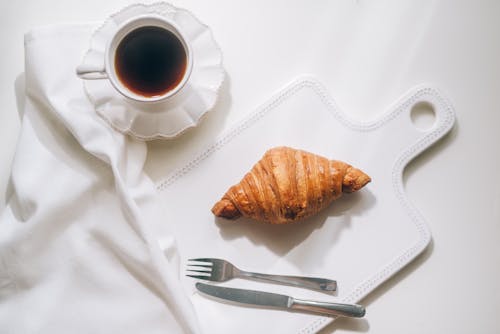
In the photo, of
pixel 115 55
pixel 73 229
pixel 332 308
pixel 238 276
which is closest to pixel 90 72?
pixel 115 55

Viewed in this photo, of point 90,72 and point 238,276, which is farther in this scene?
point 238,276

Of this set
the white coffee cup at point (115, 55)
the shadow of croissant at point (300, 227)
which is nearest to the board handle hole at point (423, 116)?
the shadow of croissant at point (300, 227)

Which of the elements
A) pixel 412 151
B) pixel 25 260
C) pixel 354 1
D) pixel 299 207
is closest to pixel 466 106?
pixel 412 151

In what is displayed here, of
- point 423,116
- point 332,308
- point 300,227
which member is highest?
point 423,116

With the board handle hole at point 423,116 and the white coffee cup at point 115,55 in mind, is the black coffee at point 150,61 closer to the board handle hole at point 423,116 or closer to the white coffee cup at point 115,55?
the white coffee cup at point 115,55

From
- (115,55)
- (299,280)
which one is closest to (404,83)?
(299,280)

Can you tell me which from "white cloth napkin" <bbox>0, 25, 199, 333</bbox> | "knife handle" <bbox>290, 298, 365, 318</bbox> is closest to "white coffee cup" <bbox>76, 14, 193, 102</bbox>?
"white cloth napkin" <bbox>0, 25, 199, 333</bbox>

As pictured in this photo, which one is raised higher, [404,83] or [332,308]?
[404,83]

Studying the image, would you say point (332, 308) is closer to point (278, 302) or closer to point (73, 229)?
point (278, 302)

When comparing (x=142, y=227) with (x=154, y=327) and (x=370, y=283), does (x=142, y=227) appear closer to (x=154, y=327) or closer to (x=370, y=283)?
(x=154, y=327)
